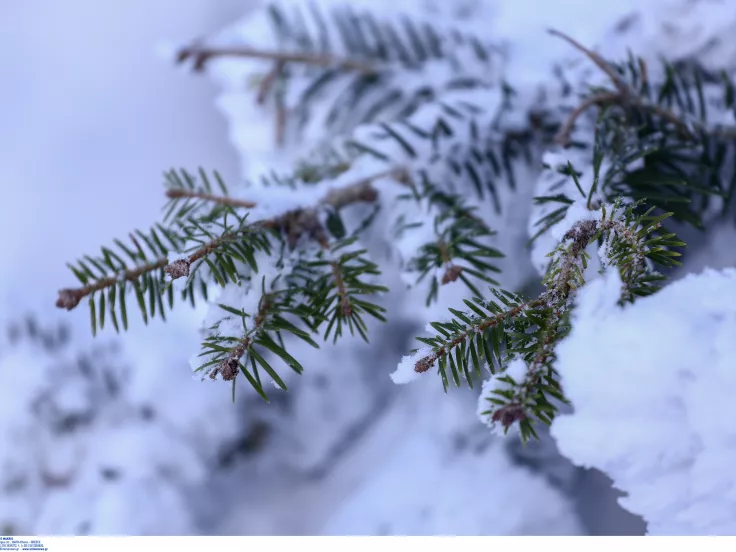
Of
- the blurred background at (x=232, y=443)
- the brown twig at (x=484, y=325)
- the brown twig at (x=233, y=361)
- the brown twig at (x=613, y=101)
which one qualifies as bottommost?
the blurred background at (x=232, y=443)

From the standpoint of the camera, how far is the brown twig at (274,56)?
60 cm

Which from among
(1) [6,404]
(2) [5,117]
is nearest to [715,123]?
(1) [6,404]

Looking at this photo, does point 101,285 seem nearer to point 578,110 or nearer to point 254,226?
point 254,226

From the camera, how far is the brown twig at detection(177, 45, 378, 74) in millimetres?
602

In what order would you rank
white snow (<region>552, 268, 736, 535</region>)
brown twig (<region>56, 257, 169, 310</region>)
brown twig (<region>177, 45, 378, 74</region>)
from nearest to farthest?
white snow (<region>552, 268, 736, 535</region>) < brown twig (<region>56, 257, 169, 310</region>) < brown twig (<region>177, 45, 378, 74</region>)

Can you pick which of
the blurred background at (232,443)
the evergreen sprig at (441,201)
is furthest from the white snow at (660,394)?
the blurred background at (232,443)

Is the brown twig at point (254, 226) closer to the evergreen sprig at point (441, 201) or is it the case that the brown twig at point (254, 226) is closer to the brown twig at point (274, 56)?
the evergreen sprig at point (441, 201)

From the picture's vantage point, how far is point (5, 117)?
101cm

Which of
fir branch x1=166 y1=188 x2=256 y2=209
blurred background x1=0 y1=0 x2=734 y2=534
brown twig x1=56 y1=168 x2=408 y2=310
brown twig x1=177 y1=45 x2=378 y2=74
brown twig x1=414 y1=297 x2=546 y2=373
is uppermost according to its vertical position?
brown twig x1=177 y1=45 x2=378 y2=74

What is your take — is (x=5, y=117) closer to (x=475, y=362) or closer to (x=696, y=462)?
(x=475, y=362)

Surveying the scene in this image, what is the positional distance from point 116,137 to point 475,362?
967mm

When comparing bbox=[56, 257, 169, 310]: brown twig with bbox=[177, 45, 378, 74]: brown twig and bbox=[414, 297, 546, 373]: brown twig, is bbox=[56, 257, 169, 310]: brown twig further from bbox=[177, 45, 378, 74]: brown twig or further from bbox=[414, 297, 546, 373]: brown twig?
bbox=[177, 45, 378, 74]: brown twig

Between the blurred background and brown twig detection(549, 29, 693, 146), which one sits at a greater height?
brown twig detection(549, 29, 693, 146)

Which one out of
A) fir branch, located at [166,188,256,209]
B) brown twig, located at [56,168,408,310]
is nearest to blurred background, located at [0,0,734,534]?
brown twig, located at [56,168,408,310]
